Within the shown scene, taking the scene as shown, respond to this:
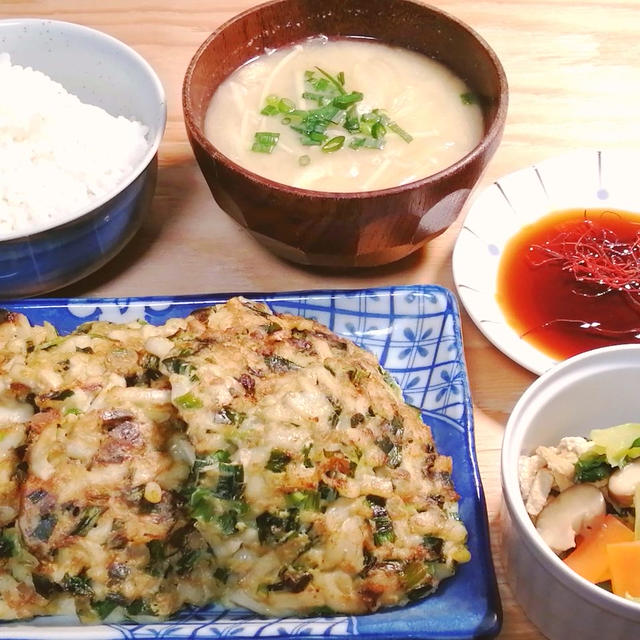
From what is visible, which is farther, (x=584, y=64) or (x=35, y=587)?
(x=584, y=64)

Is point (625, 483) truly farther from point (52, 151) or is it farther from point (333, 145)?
point (52, 151)

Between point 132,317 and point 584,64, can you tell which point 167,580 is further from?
point 584,64

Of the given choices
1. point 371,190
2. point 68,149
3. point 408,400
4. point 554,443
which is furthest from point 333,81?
point 554,443

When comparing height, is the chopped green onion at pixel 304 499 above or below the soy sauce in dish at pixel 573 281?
above

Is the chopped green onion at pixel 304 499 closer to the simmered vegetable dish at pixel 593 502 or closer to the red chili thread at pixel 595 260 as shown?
the simmered vegetable dish at pixel 593 502

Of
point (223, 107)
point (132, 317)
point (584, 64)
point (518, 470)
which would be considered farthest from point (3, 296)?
point (584, 64)

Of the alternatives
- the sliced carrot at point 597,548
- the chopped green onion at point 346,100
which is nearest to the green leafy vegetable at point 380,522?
the sliced carrot at point 597,548

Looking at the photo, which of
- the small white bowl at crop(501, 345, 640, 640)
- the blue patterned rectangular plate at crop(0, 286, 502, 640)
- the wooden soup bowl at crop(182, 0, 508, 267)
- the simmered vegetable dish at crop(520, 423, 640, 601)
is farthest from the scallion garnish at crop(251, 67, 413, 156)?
the simmered vegetable dish at crop(520, 423, 640, 601)
